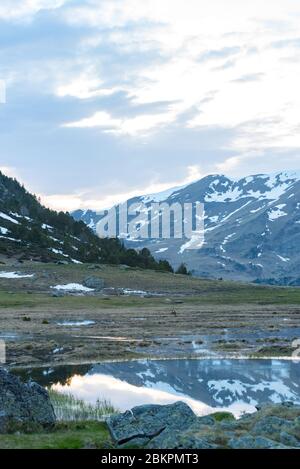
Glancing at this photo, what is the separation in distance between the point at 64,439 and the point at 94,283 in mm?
92982

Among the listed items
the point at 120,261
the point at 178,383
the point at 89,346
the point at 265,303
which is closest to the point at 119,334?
the point at 89,346

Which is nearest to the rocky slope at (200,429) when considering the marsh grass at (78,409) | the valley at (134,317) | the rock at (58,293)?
the marsh grass at (78,409)

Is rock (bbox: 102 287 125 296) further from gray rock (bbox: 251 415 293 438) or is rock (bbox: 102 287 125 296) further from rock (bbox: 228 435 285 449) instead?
rock (bbox: 228 435 285 449)

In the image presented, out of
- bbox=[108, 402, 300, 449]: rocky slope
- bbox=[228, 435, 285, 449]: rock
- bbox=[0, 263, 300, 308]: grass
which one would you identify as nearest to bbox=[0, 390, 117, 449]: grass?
bbox=[108, 402, 300, 449]: rocky slope

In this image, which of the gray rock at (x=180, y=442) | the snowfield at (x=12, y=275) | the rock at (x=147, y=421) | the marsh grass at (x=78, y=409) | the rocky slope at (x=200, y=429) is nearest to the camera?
the gray rock at (x=180, y=442)

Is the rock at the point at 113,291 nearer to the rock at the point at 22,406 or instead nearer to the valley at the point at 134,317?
the valley at the point at 134,317

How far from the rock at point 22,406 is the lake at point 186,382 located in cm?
704

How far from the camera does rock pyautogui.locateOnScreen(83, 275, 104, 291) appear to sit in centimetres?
11166

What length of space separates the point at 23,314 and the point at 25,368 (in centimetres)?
3245

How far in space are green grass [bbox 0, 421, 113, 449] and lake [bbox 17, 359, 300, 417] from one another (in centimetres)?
727

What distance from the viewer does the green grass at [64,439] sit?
63.3ft

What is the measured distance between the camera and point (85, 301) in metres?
90.4

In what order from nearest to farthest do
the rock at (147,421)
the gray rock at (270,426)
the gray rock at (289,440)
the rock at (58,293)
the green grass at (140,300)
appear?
1. the gray rock at (289,440)
2. the gray rock at (270,426)
3. the rock at (147,421)
4. the green grass at (140,300)
5. the rock at (58,293)
